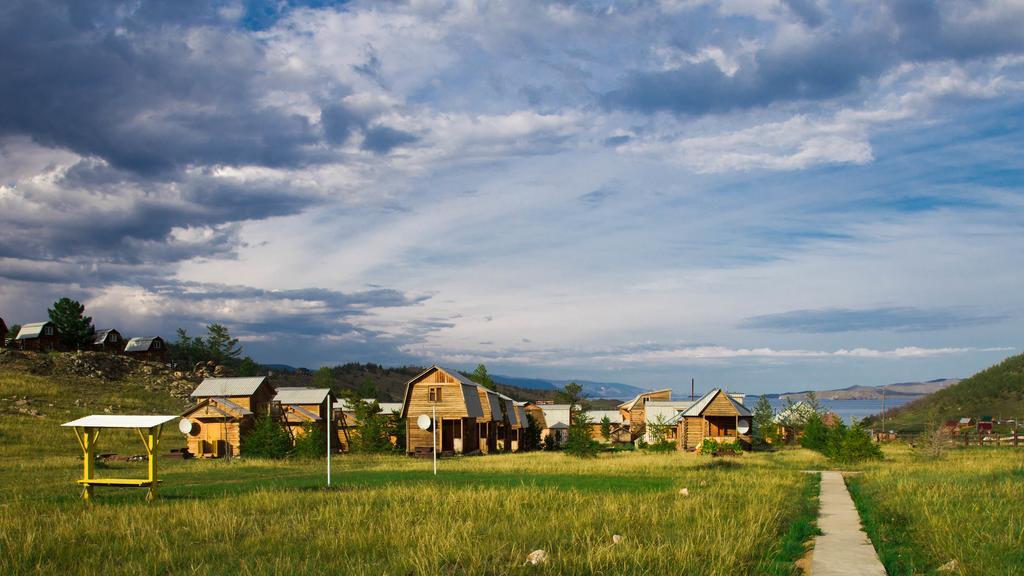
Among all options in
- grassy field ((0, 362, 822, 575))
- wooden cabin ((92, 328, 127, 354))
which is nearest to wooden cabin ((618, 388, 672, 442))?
grassy field ((0, 362, 822, 575))

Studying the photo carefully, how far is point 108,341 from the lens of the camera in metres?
108

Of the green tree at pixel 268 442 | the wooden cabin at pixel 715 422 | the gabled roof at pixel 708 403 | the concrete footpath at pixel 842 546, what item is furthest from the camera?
the gabled roof at pixel 708 403

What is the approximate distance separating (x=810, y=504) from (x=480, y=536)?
1127 centimetres

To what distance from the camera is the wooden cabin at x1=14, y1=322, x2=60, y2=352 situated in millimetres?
95375

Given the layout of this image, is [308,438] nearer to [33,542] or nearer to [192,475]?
[192,475]

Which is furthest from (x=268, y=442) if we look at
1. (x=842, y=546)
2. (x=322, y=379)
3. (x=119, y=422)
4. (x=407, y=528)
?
(x=322, y=379)

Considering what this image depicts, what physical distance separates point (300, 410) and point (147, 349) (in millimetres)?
56532

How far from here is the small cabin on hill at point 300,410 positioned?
61.9 meters

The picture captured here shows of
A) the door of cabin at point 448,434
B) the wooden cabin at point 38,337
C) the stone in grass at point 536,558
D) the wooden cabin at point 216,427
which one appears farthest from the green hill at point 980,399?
the wooden cabin at point 38,337

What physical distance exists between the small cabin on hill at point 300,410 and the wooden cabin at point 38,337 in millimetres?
45741

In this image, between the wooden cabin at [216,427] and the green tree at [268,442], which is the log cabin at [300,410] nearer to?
the wooden cabin at [216,427]

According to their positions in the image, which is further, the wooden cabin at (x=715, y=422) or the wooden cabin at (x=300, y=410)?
the wooden cabin at (x=715, y=422)

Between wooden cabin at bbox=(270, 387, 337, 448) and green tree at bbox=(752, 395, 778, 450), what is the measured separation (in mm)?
36549

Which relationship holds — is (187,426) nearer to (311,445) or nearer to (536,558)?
(311,445)
